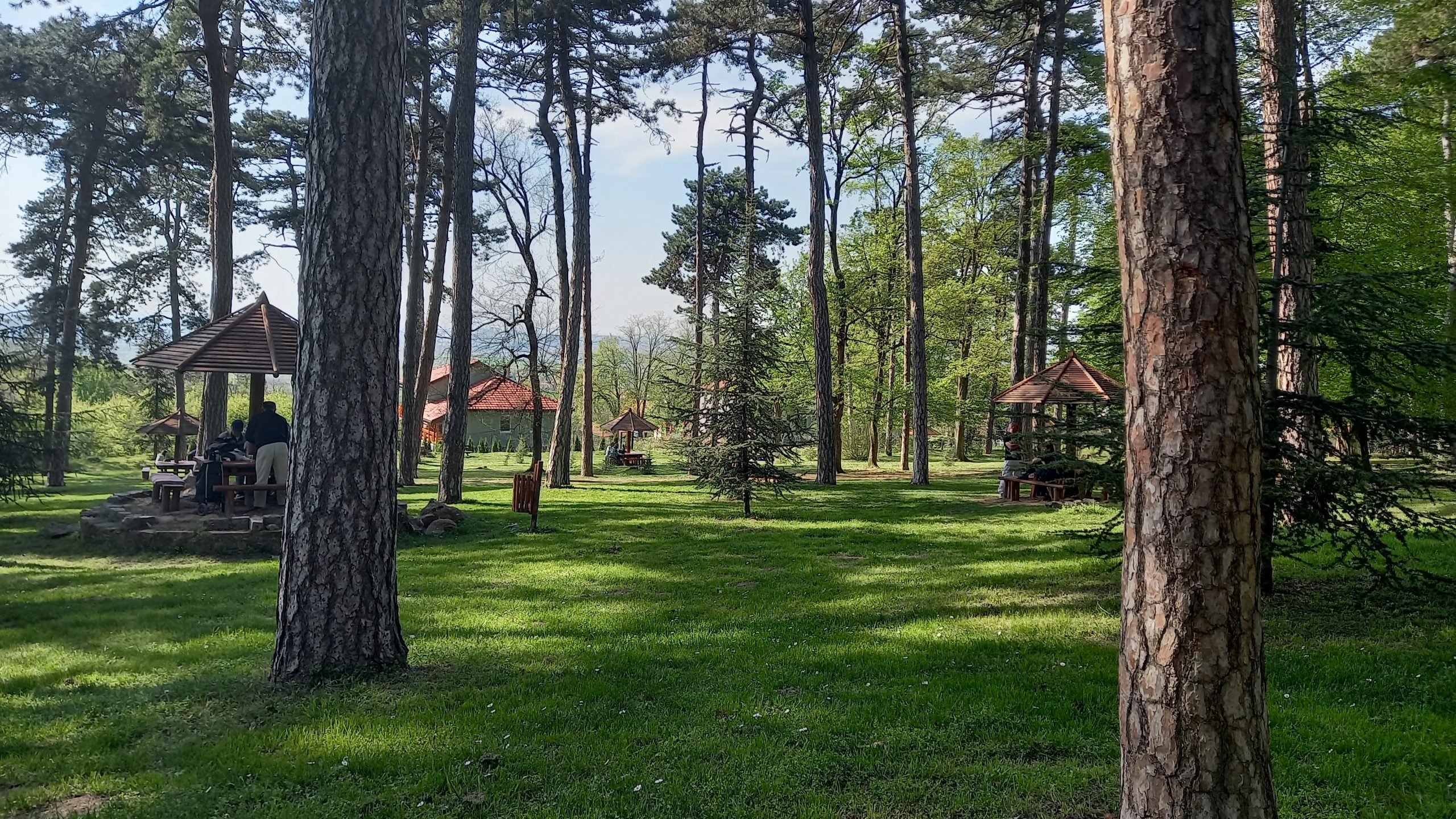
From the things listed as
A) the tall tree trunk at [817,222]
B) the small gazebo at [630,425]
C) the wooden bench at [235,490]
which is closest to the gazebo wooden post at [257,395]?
the wooden bench at [235,490]

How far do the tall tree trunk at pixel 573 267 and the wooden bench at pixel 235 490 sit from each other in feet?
29.2

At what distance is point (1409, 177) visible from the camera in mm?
11516

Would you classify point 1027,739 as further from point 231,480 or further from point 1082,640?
point 231,480

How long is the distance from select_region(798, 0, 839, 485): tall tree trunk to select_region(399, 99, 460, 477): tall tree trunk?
873 cm

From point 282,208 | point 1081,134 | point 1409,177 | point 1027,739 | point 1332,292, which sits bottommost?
point 1027,739

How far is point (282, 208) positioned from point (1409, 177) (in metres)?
27.6

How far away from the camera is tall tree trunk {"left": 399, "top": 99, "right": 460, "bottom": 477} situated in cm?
1904

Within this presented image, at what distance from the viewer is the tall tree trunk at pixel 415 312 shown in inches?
755

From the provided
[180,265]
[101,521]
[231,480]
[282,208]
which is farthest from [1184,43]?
[180,265]

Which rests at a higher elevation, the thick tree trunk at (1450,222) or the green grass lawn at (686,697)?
the thick tree trunk at (1450,222)

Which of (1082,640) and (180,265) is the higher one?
(180,265)

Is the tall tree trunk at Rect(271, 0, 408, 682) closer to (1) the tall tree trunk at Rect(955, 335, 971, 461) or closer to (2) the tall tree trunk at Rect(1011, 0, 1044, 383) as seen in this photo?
(2) the tall tree trunk at Rect(1011, 0, 1044, 383)

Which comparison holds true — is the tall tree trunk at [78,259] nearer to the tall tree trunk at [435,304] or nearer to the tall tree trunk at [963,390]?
the tall tree trunk at [435,304]

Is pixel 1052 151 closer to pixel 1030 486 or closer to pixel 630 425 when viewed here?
pixel 1030 486
